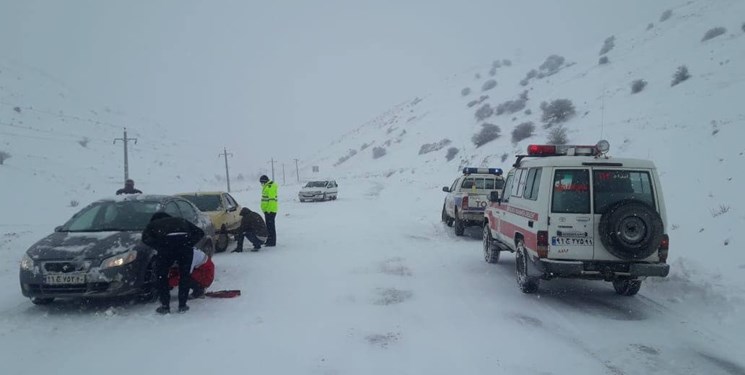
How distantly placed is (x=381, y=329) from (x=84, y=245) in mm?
4447

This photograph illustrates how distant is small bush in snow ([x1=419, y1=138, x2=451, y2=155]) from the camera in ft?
173

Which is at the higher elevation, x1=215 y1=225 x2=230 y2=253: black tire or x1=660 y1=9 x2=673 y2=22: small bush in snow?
x1=660 y1=9 x2=673 y2=22: small bush in snow

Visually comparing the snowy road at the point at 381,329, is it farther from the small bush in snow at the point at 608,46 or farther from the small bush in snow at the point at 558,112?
the small bush in snow at the point at 608,46

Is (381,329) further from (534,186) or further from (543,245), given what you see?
(534,186)

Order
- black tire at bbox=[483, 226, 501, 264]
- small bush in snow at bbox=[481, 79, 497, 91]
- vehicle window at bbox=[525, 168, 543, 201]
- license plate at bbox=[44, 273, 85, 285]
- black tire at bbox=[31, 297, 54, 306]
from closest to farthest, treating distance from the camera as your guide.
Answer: license plate at bbox=[44, 273, 85, 285] < black tire at bbox=[31, 297, 54, 306] < vehicle window at bbox=[525, 168, 543, 201] < black tire at bbox=[483, 226, 501, 264] < small bush in snow at bbox=[481, 79, 497, 91]

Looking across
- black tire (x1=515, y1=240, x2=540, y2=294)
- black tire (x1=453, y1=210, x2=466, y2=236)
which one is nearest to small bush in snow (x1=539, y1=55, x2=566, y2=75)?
black tire (x1=453, y1=210, x2=466, y2=236)

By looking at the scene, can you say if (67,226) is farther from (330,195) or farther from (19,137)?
(19,137)

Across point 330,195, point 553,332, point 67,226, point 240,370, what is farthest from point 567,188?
point 330,195

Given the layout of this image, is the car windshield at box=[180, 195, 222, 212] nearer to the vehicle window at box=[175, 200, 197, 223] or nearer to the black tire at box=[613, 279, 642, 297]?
the vehicle window at box=[175, 200, 197, 223]

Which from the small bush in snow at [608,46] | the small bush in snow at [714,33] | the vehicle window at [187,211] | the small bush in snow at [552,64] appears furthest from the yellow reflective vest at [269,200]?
the small bush in snow at [552,64]

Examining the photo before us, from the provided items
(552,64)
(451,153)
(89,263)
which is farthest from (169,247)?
(552,64)

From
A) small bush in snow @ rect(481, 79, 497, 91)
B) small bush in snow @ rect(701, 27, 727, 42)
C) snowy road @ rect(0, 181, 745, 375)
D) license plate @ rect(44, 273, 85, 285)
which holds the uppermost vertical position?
small bush in snow @ rect(481, 79, 497, 91)

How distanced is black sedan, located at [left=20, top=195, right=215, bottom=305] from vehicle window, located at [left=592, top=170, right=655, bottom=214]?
679 cm

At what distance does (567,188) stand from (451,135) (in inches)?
1941
